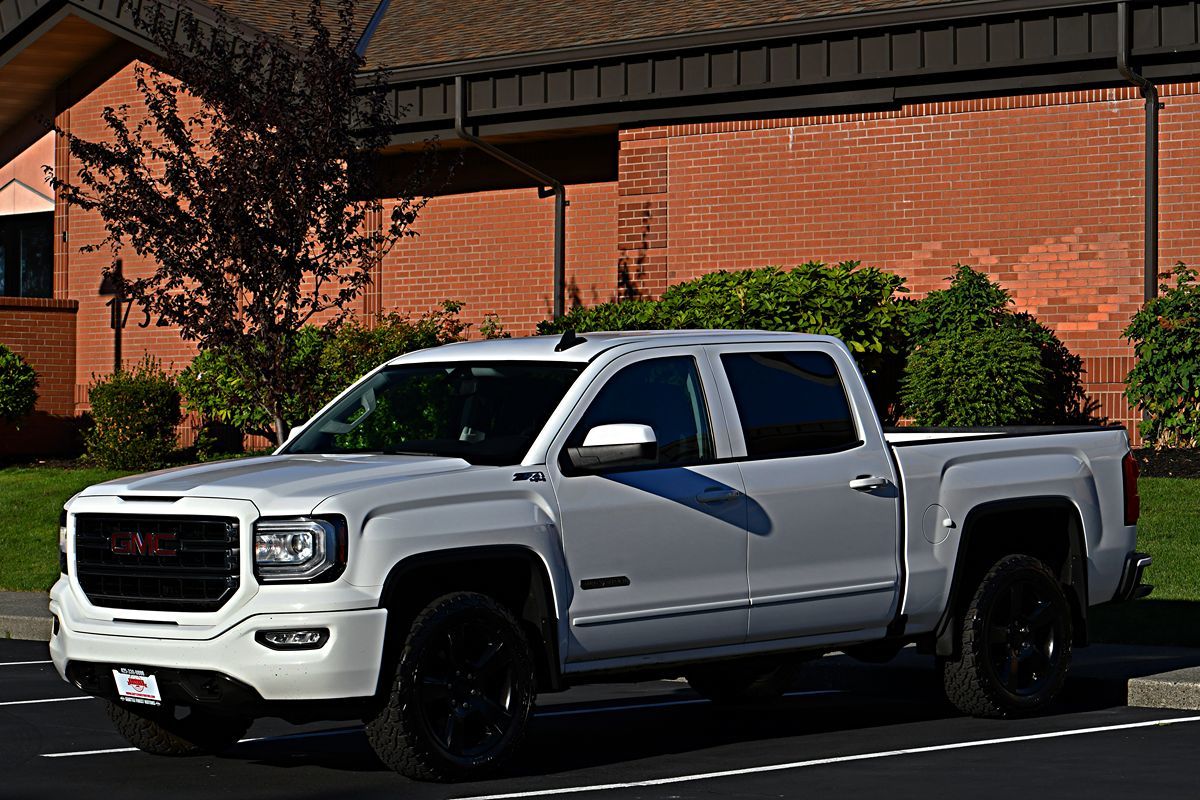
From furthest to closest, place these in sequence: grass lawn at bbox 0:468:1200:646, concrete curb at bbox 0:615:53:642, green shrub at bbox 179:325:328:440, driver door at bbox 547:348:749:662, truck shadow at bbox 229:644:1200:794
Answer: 1. green shrub at bbox 179:325:328:440
2. concrete curb at bbox 0:615:53:642
3. grass lawn at bbox 0:468:1200:646
4. truck shadow at bbox 229:644:1200:794
5. driver door at bbox 547:348:749:662

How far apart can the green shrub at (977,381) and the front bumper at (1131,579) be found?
656 cm

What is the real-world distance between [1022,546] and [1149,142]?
31.8ft

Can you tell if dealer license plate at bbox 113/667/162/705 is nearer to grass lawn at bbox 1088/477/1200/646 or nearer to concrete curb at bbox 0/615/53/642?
concrete curb at bbox 0/615/53/642

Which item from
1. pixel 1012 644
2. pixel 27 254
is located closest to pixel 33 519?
pixel 27 254

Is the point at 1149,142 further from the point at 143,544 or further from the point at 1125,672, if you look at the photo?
the point at 143,544

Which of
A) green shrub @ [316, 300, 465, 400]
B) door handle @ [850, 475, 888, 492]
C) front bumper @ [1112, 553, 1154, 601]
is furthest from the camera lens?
green shrub @ [316, 300, 465, 400]

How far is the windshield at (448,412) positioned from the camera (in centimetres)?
917

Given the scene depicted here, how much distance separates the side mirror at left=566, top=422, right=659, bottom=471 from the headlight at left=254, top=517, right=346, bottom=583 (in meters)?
1.32

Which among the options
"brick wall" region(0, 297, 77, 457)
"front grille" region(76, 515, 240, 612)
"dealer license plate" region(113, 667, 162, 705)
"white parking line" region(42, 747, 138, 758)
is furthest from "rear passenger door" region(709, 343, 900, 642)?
"brick wall" region(0, 297, 77, 457)

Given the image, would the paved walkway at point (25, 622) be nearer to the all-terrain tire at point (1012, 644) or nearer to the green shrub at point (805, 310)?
the green shrub at point (805, 310)

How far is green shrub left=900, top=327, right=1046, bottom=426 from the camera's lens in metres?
18.2

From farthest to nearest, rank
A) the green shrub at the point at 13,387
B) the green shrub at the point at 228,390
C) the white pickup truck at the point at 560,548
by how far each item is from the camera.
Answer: the green shrub at the point at 13,387 → the green shrub at the point at 228,390 → the white pickup truck at the point at 560,548

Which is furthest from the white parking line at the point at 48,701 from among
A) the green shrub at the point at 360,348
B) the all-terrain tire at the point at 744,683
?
the green shrub at the point at 360,348

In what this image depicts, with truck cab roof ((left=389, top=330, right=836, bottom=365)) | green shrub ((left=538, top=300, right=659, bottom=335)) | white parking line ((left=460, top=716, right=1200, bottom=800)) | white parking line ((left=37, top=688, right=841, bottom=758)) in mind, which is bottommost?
white parking line ((left=37, top=688, right=841, bottom=758))
